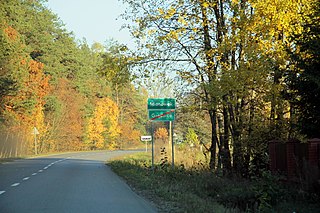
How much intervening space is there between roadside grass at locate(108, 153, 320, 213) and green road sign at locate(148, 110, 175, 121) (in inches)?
93.1

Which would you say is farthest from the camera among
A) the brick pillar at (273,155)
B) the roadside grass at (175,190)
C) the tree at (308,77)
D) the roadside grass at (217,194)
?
the brick pillar at (273,155)

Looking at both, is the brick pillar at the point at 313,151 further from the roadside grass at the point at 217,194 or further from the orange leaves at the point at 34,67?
the orange leaves at the point at 34,67

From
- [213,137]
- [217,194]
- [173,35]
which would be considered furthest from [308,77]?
[213,137]

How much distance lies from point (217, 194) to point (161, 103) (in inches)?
244

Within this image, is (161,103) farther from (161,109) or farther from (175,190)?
(175,190)

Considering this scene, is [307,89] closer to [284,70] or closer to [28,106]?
[284,70]

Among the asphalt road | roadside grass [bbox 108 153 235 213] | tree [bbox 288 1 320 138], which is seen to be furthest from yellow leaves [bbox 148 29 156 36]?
tree [bbox 288 1 320 138]

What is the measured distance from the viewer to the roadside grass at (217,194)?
11.4 meters

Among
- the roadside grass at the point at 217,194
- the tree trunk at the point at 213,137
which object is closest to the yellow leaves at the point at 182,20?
the tree trunk at the point at 213,137

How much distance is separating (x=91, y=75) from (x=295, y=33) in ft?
221

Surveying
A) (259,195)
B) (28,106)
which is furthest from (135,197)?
(28,106)

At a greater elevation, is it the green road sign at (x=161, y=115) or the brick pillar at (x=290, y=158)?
the green road sign at (x=161, y=115)

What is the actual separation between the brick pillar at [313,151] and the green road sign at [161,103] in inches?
329

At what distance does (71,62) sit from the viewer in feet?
241
